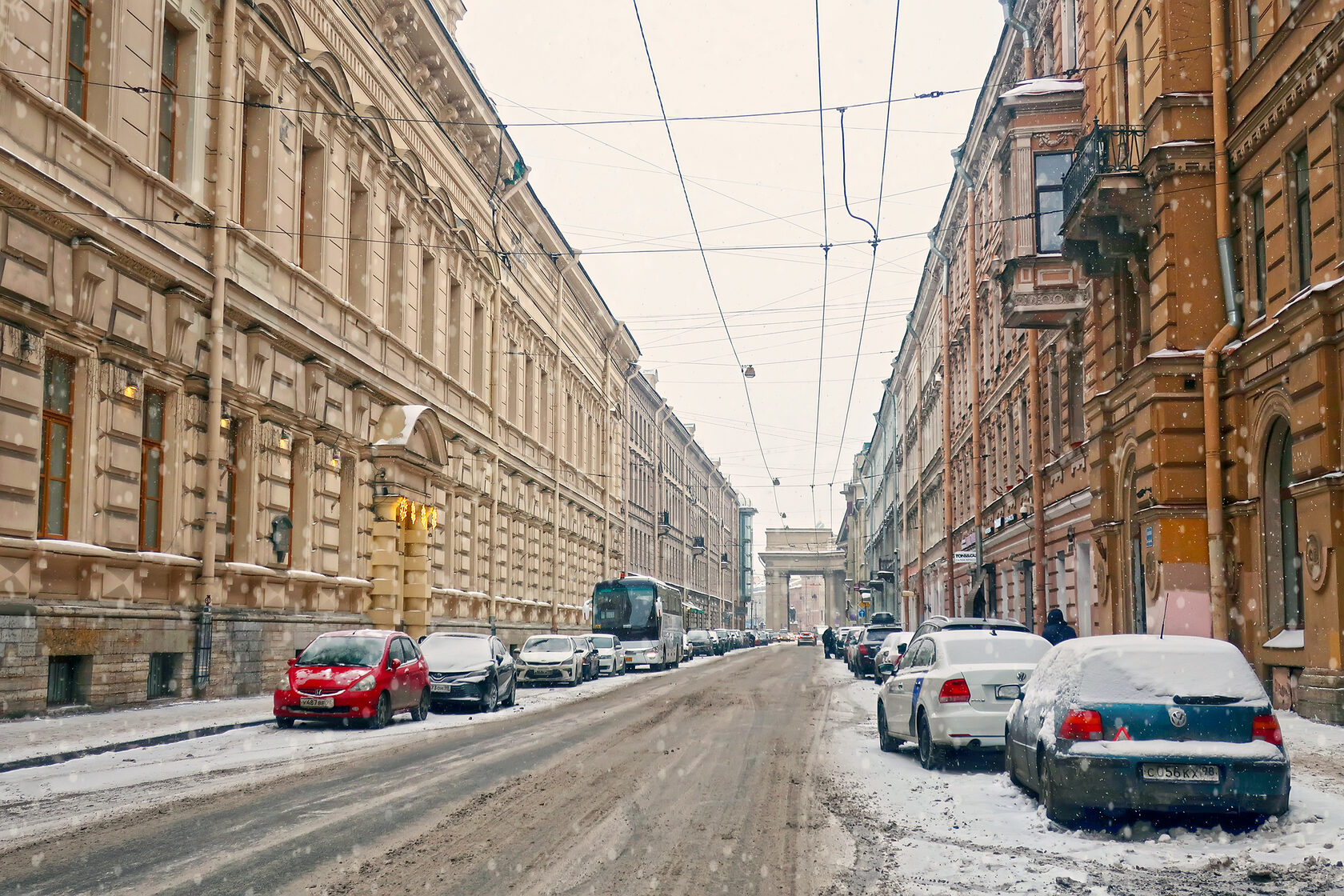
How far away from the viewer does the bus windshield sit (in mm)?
47562

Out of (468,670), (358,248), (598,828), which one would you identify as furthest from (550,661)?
(598,828)

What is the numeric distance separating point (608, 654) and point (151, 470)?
861 inches

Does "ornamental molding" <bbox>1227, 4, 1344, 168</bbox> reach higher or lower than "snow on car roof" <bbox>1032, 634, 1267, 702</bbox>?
higher

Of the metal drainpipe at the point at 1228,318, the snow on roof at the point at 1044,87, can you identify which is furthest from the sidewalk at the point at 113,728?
the snow on roof at the point at 1044,87

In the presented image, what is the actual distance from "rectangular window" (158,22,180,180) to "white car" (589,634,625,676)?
21820mm

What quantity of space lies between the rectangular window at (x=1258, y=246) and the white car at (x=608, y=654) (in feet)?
79.7

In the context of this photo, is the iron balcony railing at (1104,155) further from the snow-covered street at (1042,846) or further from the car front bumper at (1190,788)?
the car front bumper at (1190,788)

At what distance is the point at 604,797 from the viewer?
10805mm

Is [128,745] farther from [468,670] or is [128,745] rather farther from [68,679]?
[468,670]

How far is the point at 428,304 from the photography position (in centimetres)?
3509

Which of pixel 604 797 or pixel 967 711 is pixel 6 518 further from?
pixel 967 711

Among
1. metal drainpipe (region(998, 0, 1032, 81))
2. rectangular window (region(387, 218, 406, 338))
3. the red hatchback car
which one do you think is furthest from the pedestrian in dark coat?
rectangular window (region(387, 218, 406, 338))

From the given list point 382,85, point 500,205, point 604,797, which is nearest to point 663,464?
point 500,205

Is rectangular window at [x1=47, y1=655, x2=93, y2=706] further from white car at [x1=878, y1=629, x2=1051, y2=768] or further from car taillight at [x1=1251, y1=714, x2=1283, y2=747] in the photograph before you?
car taillight at [x1=1251, y1=714, x2=1283, y2=747]
